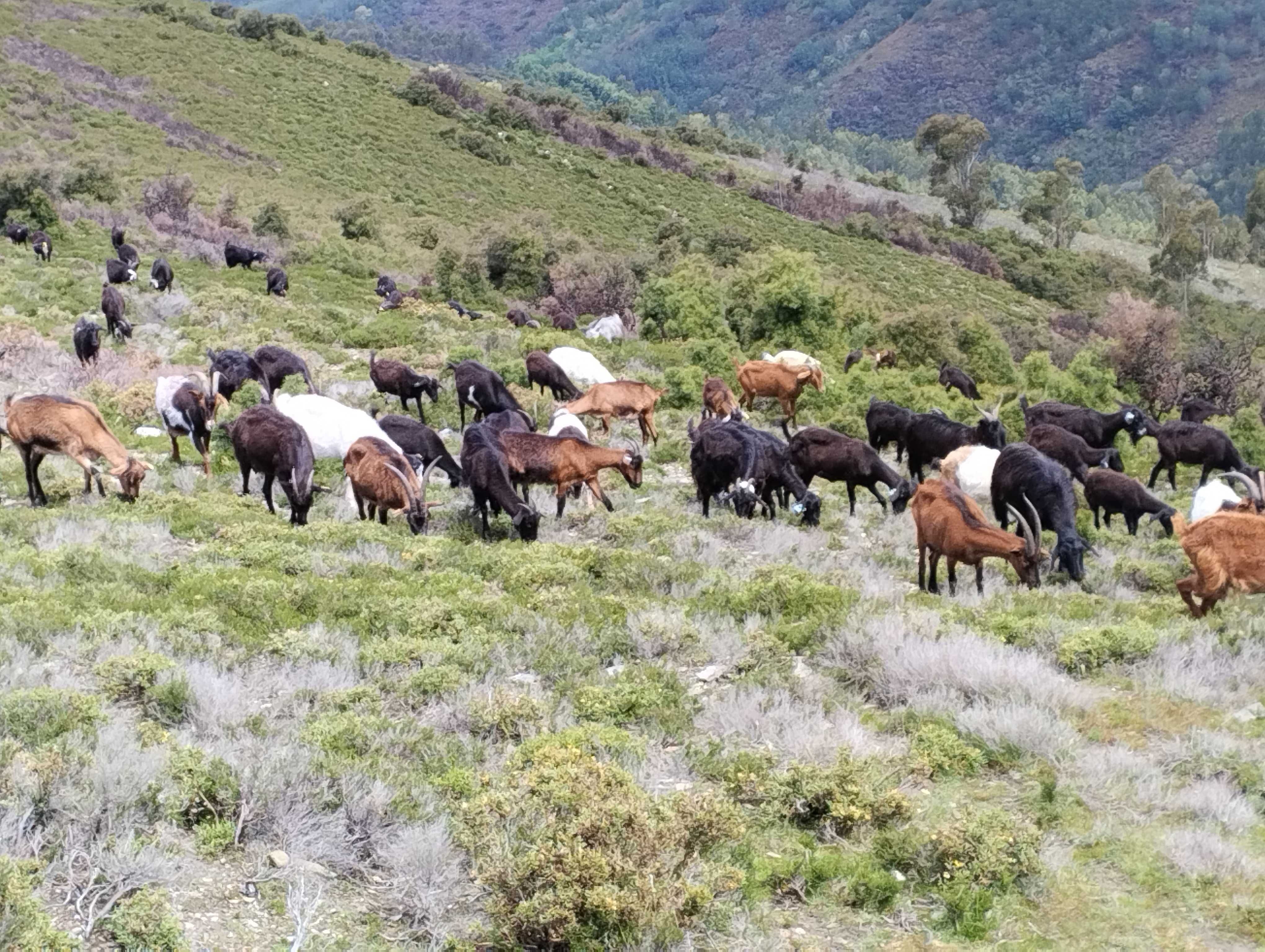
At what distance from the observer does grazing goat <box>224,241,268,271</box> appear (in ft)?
110

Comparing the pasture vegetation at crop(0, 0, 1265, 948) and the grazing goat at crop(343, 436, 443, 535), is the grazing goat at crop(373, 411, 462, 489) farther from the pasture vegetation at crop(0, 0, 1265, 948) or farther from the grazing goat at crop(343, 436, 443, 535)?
the grazing goat at crop(343, 436, 443, 535)

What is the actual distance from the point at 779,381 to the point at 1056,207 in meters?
76.0

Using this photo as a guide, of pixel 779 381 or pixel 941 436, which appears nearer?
pixel 941 436

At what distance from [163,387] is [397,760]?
1150 cm

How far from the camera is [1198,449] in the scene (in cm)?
1880

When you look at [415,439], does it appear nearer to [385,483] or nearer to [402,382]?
[385,483]

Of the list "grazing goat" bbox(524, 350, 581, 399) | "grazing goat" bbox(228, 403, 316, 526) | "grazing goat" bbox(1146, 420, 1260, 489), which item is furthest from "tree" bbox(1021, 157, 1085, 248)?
"grazing goat" bbox(228, 403, 316, 526)

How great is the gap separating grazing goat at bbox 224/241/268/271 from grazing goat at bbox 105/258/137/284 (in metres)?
5.09

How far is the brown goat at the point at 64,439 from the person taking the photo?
13.4 metres

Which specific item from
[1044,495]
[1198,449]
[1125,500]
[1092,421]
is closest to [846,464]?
[1044,495]

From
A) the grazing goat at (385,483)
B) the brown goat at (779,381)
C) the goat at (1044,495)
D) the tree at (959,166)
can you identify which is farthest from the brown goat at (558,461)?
the tree at (959,166)

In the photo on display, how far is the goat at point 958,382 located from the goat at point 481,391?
1126cm

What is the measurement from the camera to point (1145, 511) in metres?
15.9

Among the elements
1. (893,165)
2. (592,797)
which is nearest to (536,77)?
(893,165)
